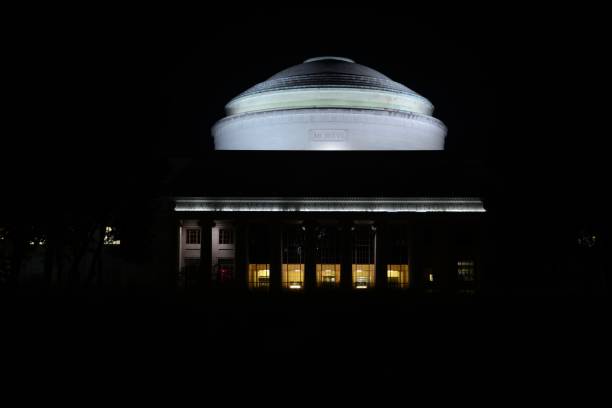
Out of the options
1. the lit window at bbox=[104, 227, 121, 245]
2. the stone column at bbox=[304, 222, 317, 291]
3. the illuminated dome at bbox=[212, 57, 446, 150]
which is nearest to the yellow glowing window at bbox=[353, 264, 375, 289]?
the stone column at bbox=[304, 222, 317, 291]

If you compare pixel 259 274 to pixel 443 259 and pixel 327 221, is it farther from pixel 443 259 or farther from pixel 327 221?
pixel 443 259

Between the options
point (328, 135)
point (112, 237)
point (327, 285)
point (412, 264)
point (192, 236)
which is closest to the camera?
point (327, 285)

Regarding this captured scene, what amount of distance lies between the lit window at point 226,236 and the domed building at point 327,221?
8 centimetres

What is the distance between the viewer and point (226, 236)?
61.7 m

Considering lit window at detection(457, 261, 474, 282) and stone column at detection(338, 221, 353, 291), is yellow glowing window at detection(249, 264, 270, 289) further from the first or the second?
lit window at detection(457, 261, 474, 282)

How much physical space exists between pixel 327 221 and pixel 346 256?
13.4ft

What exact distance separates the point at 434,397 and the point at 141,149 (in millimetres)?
33301

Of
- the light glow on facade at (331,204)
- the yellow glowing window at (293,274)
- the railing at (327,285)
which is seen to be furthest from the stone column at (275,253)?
the railing at (327,285)

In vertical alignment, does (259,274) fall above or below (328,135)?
below

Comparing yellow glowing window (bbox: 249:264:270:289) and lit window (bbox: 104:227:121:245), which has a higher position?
lit window (bbox: 104:227:121:245)

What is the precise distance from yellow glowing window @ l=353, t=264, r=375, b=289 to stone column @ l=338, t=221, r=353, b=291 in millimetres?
2826

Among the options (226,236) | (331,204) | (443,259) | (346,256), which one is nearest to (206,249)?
(226,236)

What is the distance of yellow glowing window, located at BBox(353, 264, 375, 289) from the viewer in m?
60.2

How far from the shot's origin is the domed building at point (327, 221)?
58.0 m
